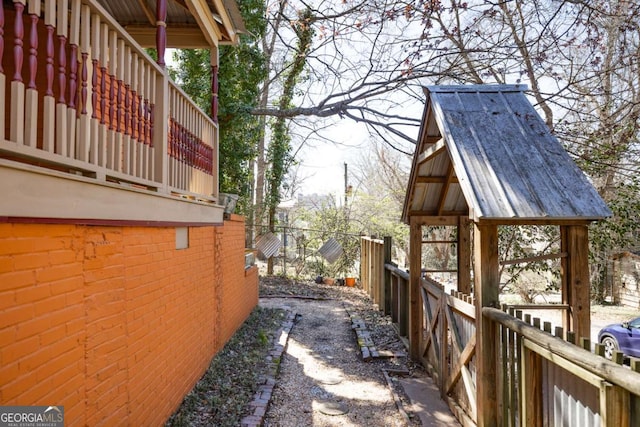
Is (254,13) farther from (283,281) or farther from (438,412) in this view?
(438,412)

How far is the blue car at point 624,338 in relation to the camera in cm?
768

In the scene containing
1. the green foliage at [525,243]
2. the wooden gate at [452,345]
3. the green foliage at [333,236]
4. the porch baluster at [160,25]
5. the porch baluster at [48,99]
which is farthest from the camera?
the green foliage at [333,236]

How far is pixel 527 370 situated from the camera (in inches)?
120

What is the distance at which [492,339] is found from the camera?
3.63 m

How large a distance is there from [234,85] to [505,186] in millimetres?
7894

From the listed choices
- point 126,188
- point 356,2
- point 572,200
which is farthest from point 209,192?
point 356,2

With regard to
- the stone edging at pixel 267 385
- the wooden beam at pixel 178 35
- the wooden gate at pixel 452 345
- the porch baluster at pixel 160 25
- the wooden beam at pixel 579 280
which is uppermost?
the wooden beam at pixel 178 35

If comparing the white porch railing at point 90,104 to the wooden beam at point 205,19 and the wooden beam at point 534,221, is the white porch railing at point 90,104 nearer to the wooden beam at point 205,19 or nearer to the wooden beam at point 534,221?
the wooden beam at point 205,19

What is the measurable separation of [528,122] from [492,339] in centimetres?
240

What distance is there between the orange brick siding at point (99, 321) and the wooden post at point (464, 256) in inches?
159

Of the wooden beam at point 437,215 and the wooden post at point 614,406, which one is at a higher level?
the wooden beam at point 437,215

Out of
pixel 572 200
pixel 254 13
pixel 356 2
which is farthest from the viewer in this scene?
pixel 254 13

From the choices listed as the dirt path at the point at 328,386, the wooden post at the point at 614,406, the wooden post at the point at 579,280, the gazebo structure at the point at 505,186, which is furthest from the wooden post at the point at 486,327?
the wooden post at the point at 614,406

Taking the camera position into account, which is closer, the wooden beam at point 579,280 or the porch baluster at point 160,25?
the wooden beam at point 579,280
